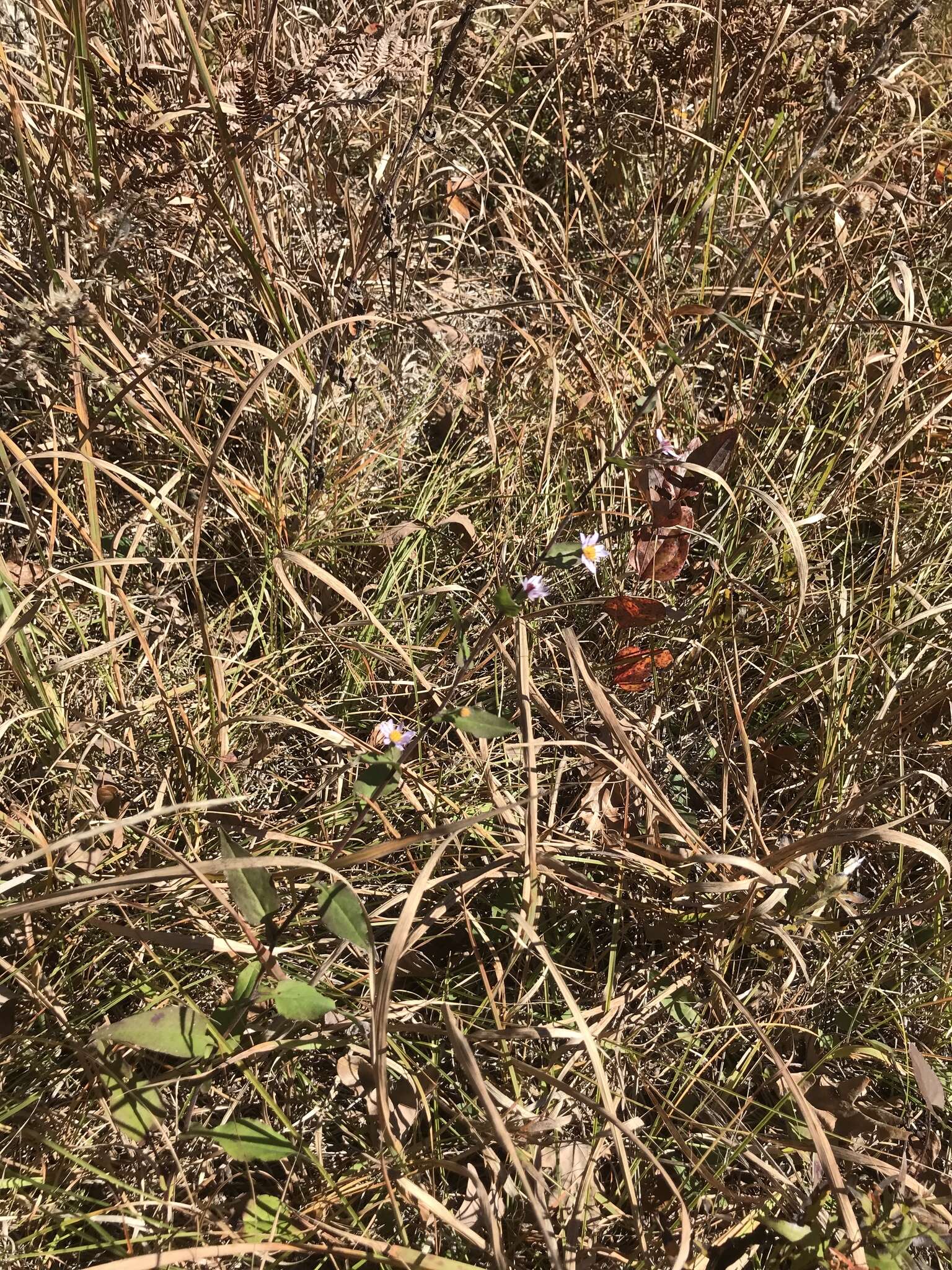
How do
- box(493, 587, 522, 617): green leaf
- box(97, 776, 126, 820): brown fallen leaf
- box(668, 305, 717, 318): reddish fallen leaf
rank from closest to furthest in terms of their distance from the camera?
box(493, 587, 522, 617): green leaf < box(97, 776, 126, 820): brown fallen leaf < box(668, 305, 717, 318): reddish fallen leaf

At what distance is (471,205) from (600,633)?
116cm

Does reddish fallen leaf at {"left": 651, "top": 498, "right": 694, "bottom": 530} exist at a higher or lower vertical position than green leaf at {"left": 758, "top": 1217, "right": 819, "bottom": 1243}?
higher

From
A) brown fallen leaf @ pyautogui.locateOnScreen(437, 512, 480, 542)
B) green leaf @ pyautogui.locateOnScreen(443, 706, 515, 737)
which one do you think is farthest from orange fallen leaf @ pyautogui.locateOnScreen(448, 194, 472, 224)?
green leaf @ pyautogui.locateOnScreen(443, 706, 515, 737)

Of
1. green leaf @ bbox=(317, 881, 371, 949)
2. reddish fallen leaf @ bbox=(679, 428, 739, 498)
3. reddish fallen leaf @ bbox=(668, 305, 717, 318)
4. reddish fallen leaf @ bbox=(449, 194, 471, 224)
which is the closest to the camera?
green leaf @ bbox=(317, 881, 371, 949)

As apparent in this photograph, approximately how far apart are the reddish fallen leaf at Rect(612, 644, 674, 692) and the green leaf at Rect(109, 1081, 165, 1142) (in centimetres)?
92

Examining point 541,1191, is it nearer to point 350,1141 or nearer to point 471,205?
point 350,1141

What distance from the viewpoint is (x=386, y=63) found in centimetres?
137

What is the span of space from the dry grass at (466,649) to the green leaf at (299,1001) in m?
0.04

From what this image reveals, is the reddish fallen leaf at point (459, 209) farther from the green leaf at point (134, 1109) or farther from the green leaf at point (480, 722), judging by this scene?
the green leaf at point (134, 1109)

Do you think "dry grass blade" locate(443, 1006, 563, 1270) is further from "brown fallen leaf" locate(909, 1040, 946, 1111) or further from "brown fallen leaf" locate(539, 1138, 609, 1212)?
"brown fallen leaf" locate(909, 1040, 946, 1111)

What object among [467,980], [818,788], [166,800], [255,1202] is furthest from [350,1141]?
[818,788]

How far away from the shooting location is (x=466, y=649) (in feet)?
3.96

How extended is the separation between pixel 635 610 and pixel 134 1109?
38.9 inches

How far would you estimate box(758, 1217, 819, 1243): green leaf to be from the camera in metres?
1.07
